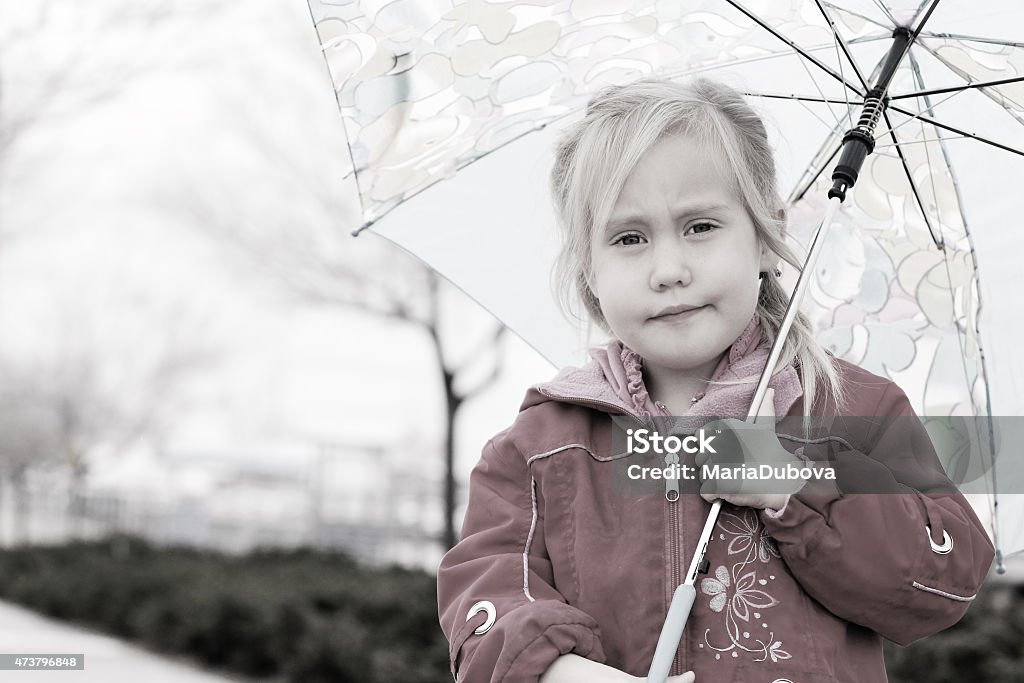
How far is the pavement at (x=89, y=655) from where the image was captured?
6.88 meters

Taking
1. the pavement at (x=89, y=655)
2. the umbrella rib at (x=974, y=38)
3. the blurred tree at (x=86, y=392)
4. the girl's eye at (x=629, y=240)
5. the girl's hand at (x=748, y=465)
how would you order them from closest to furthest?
A: the girl's hand at (x=748, y=465)
the girl's eye at (x=629, y=240)
the umbrella rib at (x=974, y=38)
the pavement at (x=89, y=655)
the blurred tree at (x=86, y=392)

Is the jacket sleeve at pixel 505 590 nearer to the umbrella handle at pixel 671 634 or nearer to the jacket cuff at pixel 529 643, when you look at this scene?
the jacket cuff at pixel 529 643

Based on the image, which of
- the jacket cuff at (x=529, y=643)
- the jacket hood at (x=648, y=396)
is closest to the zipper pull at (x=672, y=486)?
the jacket hood at (x=648, y=396)

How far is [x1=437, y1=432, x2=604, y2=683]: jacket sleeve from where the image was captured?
1546mm

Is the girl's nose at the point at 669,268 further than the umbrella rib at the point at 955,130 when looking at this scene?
No

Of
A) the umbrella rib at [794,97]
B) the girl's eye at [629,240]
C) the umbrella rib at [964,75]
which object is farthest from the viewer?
the umbrella rib at [794,97]

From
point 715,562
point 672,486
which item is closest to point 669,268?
point 672,486

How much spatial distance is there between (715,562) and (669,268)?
448mm

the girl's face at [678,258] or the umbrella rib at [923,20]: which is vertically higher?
the umbrella rib at [923,20]

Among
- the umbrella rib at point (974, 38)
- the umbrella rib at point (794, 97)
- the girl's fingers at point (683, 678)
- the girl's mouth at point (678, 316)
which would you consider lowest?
the girl's fingers at point (683, 678)

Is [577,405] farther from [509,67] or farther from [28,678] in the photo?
[28,678]

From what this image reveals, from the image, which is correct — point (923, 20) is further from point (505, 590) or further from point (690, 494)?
point (505, 590)

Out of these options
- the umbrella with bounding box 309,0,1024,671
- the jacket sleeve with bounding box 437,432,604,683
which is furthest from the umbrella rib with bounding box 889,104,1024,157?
the jacket sleeve with bounding box 437,432,604,683

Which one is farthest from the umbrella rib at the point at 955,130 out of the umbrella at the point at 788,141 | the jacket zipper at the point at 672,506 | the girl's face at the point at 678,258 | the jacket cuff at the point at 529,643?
the jacket cuff at the point at 529,643
